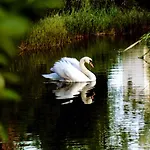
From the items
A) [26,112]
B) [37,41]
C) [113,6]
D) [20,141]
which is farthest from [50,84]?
[113,6]

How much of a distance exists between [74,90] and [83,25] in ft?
42.7

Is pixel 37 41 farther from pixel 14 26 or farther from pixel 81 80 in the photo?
pixel 14 26

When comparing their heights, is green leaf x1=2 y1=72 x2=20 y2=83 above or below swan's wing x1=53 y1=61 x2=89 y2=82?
below

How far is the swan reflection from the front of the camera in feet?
34.0

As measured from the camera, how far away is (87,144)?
6.70 metres

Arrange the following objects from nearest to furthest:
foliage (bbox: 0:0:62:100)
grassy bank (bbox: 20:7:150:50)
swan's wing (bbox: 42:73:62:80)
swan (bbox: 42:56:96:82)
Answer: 1. foliage (bbox: 0:0:62:100)
2. swan (bbox: 42:56:96:82)
3. swan's wing (bbox: 42:73:62:80)
4. grassy bank (bbox: 20:7:150:50)

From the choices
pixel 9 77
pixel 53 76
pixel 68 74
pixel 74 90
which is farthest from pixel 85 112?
pixel 9 77

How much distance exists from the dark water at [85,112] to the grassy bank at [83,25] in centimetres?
535

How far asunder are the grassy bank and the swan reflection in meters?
5.76

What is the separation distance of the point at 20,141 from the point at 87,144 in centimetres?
81

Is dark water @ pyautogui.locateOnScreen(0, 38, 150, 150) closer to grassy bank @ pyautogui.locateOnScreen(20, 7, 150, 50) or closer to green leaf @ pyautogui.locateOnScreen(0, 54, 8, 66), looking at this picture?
green leaf @ pyautogui.locateOnScreen(0, 54, 8, 66)

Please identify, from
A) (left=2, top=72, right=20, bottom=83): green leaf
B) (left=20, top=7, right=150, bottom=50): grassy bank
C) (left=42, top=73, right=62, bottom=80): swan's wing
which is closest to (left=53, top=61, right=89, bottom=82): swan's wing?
(left=42, top=73, right=62, bottom=80): swan's wing

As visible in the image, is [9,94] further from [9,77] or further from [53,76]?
[53,76]

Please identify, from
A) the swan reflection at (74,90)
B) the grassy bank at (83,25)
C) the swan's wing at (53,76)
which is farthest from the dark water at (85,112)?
the grassy bank at (83,25)
